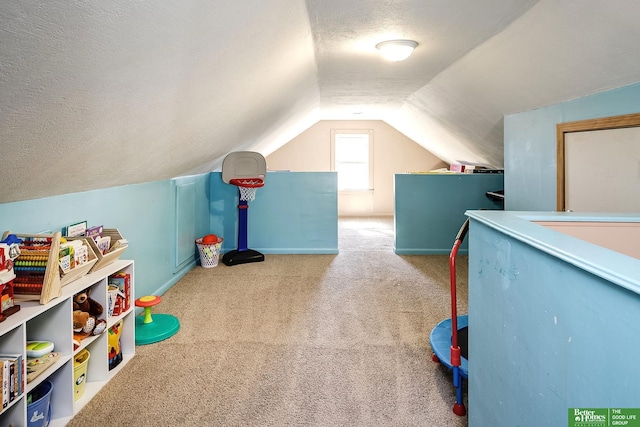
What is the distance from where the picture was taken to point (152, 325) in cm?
291

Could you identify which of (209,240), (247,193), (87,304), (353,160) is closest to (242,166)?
(247,193)

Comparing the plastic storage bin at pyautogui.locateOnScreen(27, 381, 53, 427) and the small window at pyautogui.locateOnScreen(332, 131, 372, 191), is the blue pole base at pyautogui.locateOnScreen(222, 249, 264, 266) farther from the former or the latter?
the small window at pyautogui.locateOnScreen(332, 131, 372, 191)

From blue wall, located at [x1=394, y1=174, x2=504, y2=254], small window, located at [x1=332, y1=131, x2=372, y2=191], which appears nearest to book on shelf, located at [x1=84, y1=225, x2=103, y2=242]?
blue wall, located at [x1=394, y1=174, x2=504, y2=254]

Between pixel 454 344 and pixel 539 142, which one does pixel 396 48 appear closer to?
pixel 539 142

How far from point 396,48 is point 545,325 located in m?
2.40

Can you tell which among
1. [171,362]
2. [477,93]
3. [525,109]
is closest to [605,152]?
[525,109]

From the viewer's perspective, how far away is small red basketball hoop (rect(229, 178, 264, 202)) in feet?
15.3

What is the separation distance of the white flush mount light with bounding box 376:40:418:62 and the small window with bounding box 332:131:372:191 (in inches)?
223

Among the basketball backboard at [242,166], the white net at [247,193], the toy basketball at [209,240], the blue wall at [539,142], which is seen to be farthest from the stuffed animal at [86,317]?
the blue wall at [539,142]

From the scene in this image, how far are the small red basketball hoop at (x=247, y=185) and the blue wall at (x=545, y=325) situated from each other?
3.27 m

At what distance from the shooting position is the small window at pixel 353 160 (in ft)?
28.9

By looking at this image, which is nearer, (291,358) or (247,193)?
(291,358)

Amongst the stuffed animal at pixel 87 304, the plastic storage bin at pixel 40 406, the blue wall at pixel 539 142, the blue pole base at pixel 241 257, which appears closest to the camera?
the plastic storage bin at pixel 40 406

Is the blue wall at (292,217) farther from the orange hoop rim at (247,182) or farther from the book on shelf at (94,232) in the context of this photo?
the book on shelf at (94,232)
